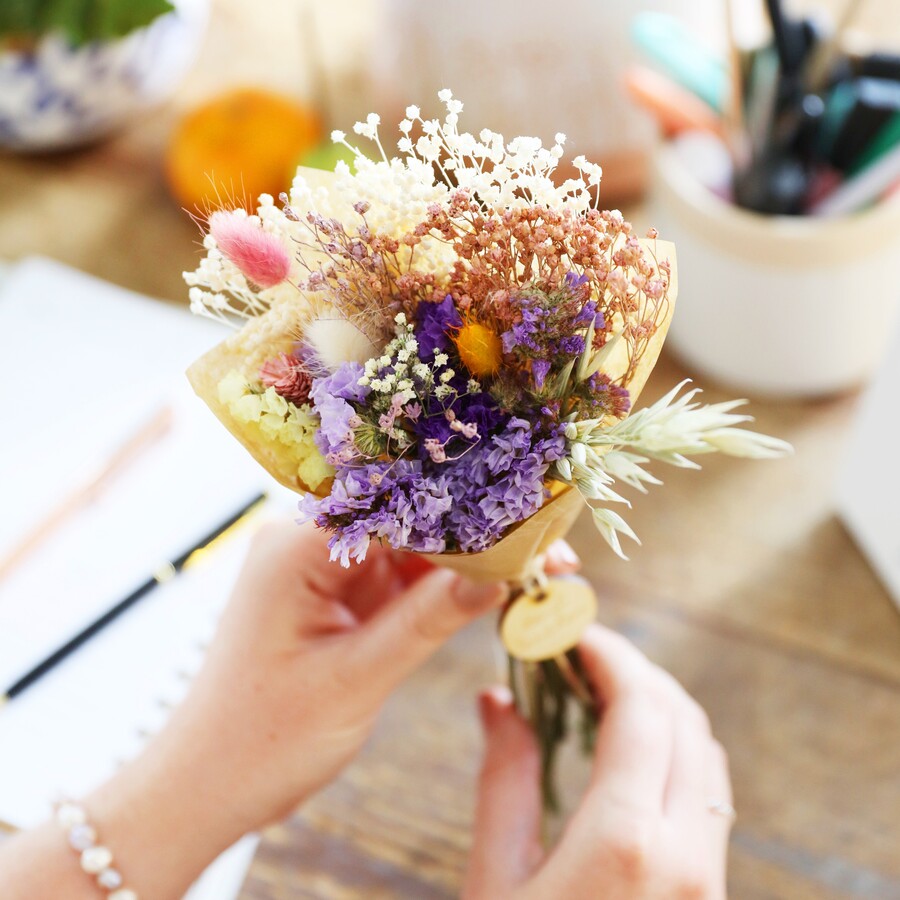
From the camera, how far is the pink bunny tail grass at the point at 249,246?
29 cm

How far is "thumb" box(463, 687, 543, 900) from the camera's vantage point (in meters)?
0.44

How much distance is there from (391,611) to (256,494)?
188 millimetres

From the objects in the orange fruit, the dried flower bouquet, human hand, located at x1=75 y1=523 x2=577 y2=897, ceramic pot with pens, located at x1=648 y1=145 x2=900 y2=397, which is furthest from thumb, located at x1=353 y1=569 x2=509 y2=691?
the orange fruit

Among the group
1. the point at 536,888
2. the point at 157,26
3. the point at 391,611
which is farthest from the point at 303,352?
the point at 157,26

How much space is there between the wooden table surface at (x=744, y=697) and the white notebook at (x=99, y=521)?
80 millimetres

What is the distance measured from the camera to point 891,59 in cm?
57

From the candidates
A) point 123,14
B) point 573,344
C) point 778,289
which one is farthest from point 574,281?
point 123,14

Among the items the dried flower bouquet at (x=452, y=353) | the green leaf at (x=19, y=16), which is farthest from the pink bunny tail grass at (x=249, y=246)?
the green leaf at (x=19, y=16)

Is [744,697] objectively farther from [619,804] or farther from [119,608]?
[119,608]

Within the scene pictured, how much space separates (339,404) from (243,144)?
486 millimetres

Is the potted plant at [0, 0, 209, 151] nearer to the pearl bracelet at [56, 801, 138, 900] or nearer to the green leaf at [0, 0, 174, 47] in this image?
the green leaf at [0, 0, 174, 47]

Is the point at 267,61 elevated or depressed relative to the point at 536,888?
elevated

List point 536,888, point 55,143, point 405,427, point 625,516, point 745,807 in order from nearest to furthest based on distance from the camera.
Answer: point 405,427, point 536,888, point 745,807, point 625,516, point 55,143

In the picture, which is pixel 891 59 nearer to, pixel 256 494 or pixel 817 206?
pixel 817 206
